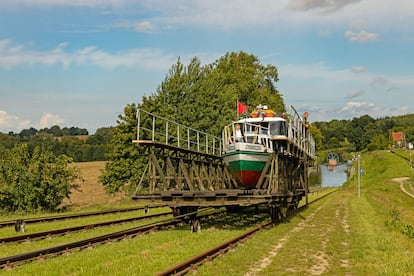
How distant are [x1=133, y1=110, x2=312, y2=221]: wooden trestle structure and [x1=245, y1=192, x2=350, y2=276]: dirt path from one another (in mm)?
1684

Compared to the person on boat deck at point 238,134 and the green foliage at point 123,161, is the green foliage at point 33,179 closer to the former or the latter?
the green foliage at point 123,161

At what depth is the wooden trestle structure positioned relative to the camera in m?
16.1

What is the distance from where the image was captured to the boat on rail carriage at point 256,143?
64.1 ft

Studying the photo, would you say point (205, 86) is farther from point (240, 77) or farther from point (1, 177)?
point (1, 177)

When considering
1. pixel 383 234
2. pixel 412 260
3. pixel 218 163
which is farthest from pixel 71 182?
pixel 412 260

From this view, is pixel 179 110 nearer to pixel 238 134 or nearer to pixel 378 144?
pixel 238 134

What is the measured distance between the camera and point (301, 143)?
25469 millimetres

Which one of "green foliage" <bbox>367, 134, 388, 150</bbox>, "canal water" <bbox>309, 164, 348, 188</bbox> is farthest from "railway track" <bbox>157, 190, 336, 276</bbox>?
"green foliage" <bbox>367, 134, 388, 150</bbox>


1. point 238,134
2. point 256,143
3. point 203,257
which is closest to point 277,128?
point 256,143

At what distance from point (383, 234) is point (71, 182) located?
24.0 metres

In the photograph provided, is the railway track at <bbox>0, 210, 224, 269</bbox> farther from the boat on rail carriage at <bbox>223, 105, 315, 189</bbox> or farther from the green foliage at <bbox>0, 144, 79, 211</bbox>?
the green foliage at <bbox>0, 144, 79, 211</bbox>

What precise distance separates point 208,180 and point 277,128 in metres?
3.98

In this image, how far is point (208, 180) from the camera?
22.1 metres

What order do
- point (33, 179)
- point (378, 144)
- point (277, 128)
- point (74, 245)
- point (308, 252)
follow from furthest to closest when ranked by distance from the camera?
point (378, 144)
point (33, 179)
point (277, 128)
point (74, 245)
point (308, 252)
